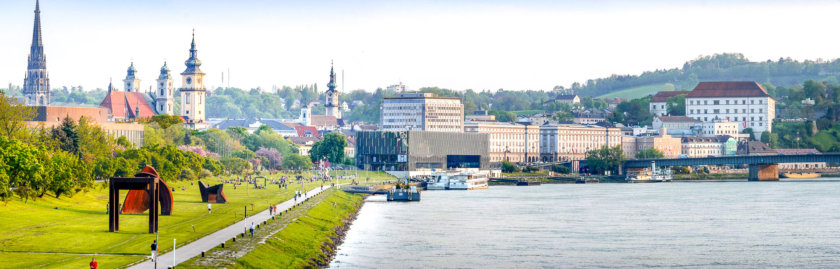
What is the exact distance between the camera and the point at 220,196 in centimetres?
8425

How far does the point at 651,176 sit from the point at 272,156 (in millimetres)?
60129

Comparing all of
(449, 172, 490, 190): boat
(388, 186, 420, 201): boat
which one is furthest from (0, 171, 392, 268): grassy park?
(449, 172, 490, 190): boat

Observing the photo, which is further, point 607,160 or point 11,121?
point 607,160

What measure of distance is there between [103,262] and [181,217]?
2408 centimetres

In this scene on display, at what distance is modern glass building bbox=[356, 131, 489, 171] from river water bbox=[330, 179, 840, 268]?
6572cm

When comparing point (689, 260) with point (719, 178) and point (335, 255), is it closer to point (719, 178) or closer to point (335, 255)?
point (335, 255)

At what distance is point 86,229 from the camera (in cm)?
5594

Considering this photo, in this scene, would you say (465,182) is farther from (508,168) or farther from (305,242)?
(305,242)

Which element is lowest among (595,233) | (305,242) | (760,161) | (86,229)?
(595,233)

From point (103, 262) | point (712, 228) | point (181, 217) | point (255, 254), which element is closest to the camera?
point (103, 262)

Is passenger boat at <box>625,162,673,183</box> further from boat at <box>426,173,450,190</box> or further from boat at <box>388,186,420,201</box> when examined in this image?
boat at <box>388,186,420,201</box>

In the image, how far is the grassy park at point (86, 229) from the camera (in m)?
45.0

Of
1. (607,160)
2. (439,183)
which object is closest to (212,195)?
(439,183)

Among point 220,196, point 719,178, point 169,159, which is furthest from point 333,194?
point 719,178
